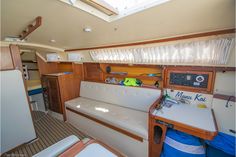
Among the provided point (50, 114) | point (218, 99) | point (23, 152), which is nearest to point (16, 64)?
point (23, 152)

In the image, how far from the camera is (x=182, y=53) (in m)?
1.58

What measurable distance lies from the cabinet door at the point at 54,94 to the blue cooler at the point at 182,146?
2.35 metres

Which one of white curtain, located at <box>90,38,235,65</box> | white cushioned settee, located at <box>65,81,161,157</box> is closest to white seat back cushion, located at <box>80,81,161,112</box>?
white cushioned settee, located at <box>65,81,161,157</box>

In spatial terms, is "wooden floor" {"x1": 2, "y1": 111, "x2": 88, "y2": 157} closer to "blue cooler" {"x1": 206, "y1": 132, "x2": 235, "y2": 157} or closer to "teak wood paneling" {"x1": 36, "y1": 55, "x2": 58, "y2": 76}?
"teak wood paneling" {"x1": 36, "y1": 55, "x2": 58, "y2": 76}

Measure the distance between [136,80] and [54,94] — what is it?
1987 mm

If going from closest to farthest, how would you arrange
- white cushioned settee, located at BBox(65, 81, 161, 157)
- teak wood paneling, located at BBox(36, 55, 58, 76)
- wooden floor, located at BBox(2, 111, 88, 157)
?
white cushioned settee, located at BBox(65, 81, 161, 157) → wooden floor, located at BBox(2, 111, 88, 157) → teak wood paneling, located at BBox(36, 55, 58, 76)

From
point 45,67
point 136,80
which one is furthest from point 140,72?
point 45,67

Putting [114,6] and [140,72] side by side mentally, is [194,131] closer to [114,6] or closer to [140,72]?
[140,72]

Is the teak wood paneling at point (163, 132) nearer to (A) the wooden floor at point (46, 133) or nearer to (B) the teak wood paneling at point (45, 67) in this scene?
(A) the wooden floor at point (46, 133)

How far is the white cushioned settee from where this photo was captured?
1532 millimetres

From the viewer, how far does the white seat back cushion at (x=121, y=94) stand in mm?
1918

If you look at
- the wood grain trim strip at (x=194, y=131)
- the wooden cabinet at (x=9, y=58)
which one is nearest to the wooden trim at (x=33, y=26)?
the wooden cabinet at (x=9, y=58)

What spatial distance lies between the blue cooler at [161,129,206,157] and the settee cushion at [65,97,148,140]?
0.26m

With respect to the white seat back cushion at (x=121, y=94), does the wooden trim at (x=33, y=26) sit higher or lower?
higher
